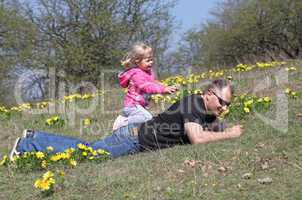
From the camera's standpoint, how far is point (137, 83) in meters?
7.09

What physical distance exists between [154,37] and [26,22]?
21.5ft

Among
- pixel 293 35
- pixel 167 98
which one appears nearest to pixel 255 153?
pixel 167 98

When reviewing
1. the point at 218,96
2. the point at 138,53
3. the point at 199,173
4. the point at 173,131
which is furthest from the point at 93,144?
the point at 199,173

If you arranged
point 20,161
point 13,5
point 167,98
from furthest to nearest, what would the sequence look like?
point 13,5 → point 167,98 → point 20,161

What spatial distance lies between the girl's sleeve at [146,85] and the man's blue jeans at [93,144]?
2.11 feet

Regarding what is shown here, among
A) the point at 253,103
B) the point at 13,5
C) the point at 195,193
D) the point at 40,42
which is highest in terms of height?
the point at 13,5

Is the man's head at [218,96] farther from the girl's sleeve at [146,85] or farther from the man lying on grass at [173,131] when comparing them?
the girl's sleeve at [146,85]

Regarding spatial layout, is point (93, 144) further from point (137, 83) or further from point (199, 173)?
point (199, 173)

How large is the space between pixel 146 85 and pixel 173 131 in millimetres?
1059

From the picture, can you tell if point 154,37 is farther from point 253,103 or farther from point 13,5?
point 253,103

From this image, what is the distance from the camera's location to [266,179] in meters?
4.42

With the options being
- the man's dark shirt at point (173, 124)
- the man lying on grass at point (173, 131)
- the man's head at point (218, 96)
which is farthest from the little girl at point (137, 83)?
the man's head at point (218, 96)

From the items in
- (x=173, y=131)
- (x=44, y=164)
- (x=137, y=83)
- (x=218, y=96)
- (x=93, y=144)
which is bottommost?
(x=44, y=164)

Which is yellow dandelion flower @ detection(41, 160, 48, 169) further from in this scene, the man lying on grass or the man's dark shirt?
the man's dark shirt
